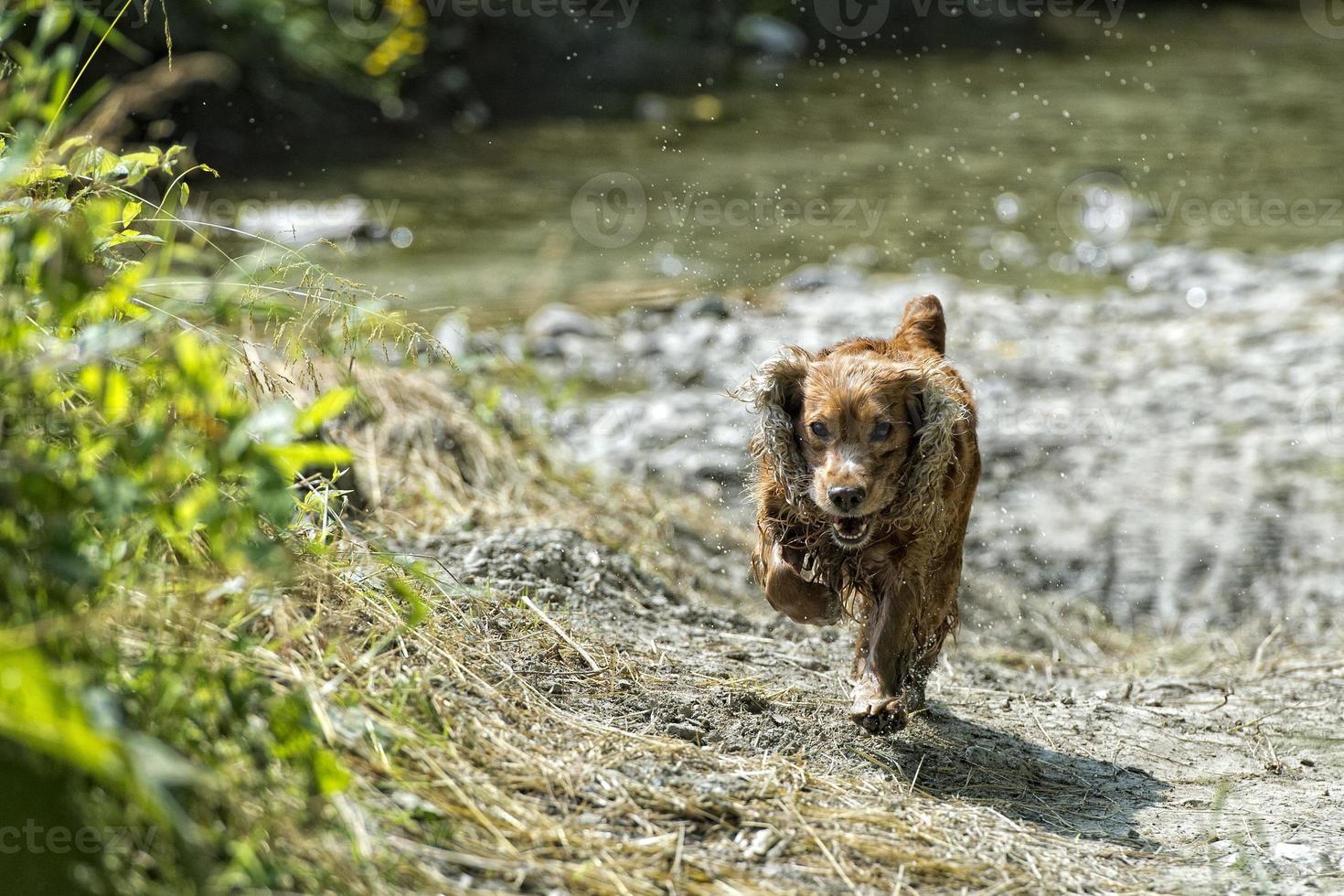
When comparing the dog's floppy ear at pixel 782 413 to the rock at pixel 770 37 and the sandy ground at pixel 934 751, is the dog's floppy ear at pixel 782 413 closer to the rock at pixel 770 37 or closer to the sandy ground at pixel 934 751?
the sandy ground at pixel 934 751

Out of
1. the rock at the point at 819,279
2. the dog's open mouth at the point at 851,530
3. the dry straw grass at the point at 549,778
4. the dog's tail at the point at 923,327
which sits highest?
the dog's tail at the point at 923,327

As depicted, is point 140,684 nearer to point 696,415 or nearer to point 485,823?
point 485,823

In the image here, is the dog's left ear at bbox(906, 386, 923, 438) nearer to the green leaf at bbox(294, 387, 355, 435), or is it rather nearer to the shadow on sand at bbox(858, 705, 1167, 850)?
the shadow on sand at bbox(858, 705, 1167, 850)

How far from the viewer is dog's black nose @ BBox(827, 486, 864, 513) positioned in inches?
147

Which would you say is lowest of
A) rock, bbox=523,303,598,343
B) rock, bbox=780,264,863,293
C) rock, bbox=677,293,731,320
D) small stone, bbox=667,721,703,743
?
rock, bbox=523,303,598,343

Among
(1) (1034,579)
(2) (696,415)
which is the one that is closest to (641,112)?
(2) (696,415)

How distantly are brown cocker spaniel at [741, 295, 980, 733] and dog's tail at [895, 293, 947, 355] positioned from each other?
216 millimetres

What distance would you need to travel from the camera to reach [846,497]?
3738 mm

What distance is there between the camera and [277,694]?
2533 mm

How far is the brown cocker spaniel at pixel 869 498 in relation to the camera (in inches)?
153

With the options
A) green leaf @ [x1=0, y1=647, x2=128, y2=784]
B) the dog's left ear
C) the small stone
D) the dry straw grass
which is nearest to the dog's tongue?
the dog's left ear

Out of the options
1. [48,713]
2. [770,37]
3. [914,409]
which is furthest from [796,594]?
[770,37]

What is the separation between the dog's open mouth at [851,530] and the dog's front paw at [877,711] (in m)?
0.39

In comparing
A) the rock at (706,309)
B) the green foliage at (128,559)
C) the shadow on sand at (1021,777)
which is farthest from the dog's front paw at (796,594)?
the rock at (706,309)
